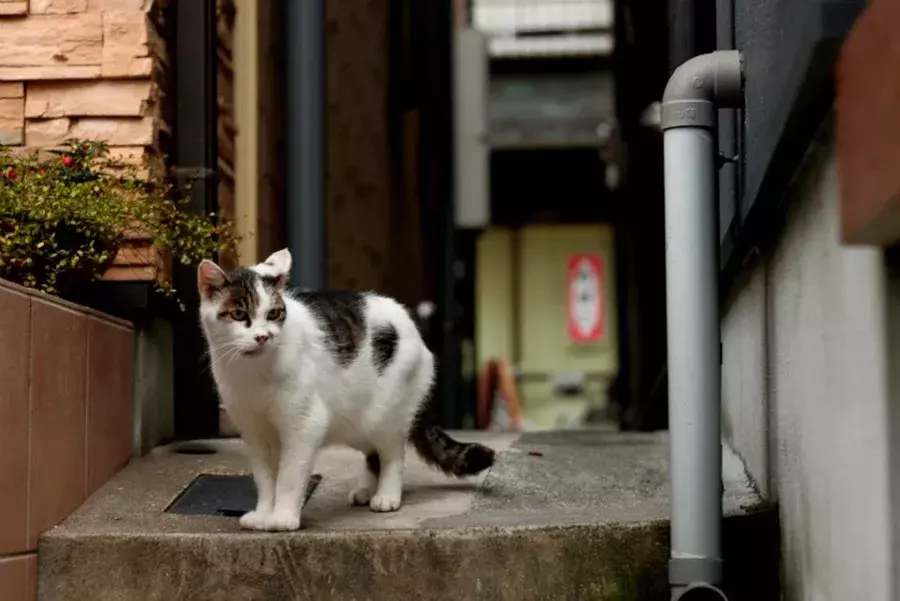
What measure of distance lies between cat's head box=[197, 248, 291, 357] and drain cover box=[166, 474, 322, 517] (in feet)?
1.86

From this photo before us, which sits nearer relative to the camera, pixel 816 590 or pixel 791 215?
pixel 816 590

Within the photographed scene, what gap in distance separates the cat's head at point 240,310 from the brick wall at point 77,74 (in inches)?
37.1

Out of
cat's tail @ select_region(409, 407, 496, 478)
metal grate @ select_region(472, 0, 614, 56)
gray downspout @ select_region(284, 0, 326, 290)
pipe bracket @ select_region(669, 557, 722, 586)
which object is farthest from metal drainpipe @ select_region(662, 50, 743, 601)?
metal grate @ select_region(472, 0, 614, 56)

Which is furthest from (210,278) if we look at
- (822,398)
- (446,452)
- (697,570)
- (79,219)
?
(822,398)

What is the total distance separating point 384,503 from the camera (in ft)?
10.7

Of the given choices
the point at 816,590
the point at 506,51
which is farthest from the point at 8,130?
the point at 506,51

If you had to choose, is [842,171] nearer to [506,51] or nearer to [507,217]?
[506,51]

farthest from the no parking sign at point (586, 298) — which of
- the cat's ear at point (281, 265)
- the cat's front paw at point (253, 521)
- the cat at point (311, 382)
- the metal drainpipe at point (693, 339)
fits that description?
the metal drainpipe at point (693, 339)

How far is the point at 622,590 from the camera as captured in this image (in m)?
2.79

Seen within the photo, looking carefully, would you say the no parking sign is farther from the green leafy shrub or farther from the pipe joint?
the pipe joint

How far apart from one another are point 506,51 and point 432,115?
4.50 m

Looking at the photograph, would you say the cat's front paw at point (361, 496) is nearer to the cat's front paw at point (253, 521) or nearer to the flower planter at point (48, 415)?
the cat's front paw at point (253, 521)

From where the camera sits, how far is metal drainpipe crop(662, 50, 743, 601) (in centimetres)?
261

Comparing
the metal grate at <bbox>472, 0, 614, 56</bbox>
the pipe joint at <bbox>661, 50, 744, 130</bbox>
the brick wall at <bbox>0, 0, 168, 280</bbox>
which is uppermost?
the metal grate at <bbox>472, 0, 614, 56</bbox>
